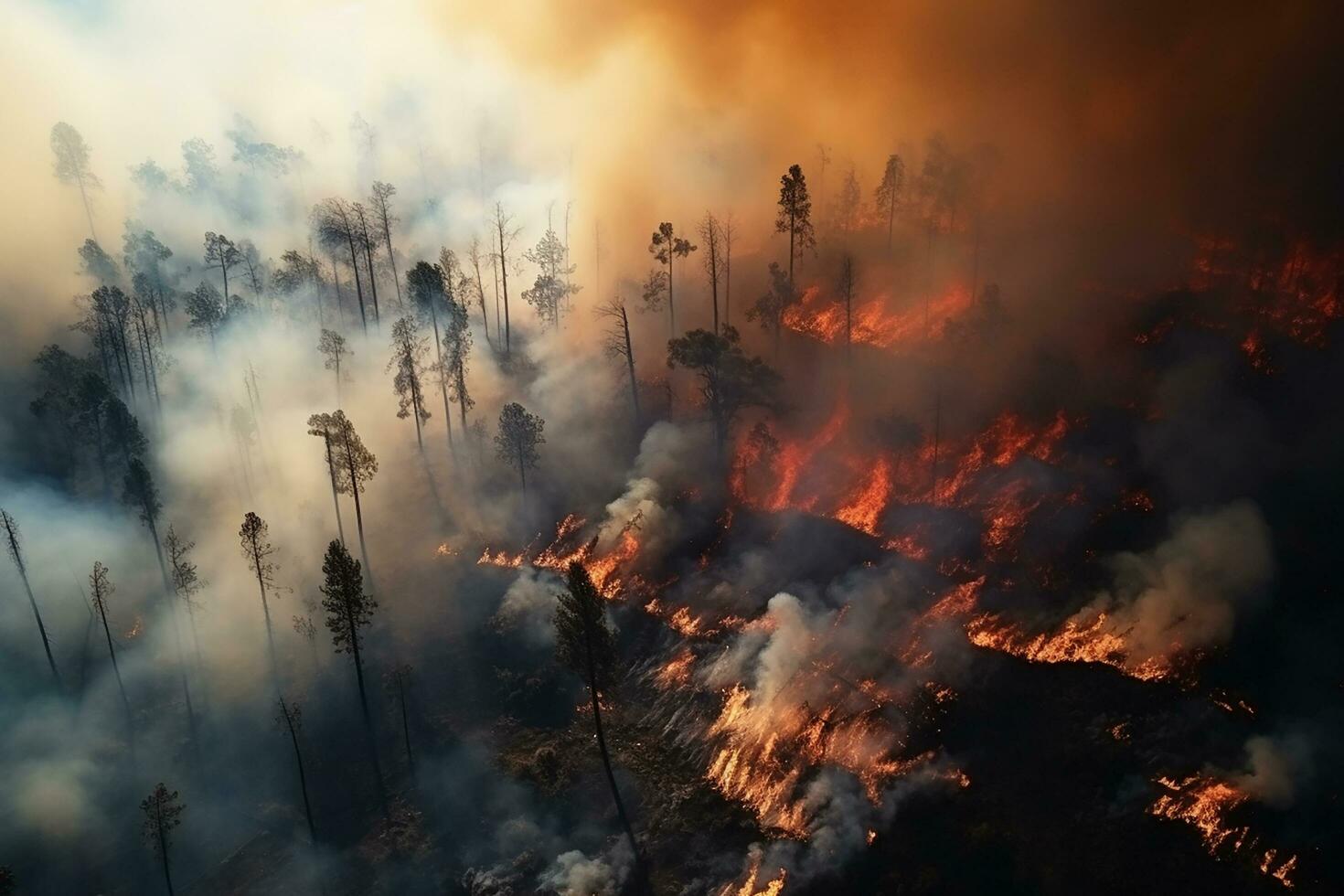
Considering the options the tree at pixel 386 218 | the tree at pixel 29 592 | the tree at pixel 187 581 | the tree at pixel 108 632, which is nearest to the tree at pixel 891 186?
the tree at pixel 386 218

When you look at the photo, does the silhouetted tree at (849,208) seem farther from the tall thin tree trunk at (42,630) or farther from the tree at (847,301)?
the tall thin tree trunk at (42,630)

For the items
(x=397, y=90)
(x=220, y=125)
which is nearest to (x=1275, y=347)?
(x=397, y=90)

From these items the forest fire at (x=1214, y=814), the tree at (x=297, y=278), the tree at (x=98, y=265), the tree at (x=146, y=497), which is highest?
the tree at (x=98, y=265)

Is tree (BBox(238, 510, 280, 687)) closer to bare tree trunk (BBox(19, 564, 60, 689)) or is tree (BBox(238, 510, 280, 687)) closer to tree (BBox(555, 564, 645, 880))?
bare tree trunk (BBox(19, 564, 60, 689))

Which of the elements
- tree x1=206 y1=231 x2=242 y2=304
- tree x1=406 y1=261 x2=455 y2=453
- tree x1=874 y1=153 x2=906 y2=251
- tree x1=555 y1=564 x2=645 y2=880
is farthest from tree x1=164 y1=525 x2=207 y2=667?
tree x1=874 y1=153 x2=906 y2=251

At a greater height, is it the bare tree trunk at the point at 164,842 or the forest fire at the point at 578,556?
the forest fire at the point at 578,556

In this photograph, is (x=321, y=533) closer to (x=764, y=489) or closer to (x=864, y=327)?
(x=764, y=489)
